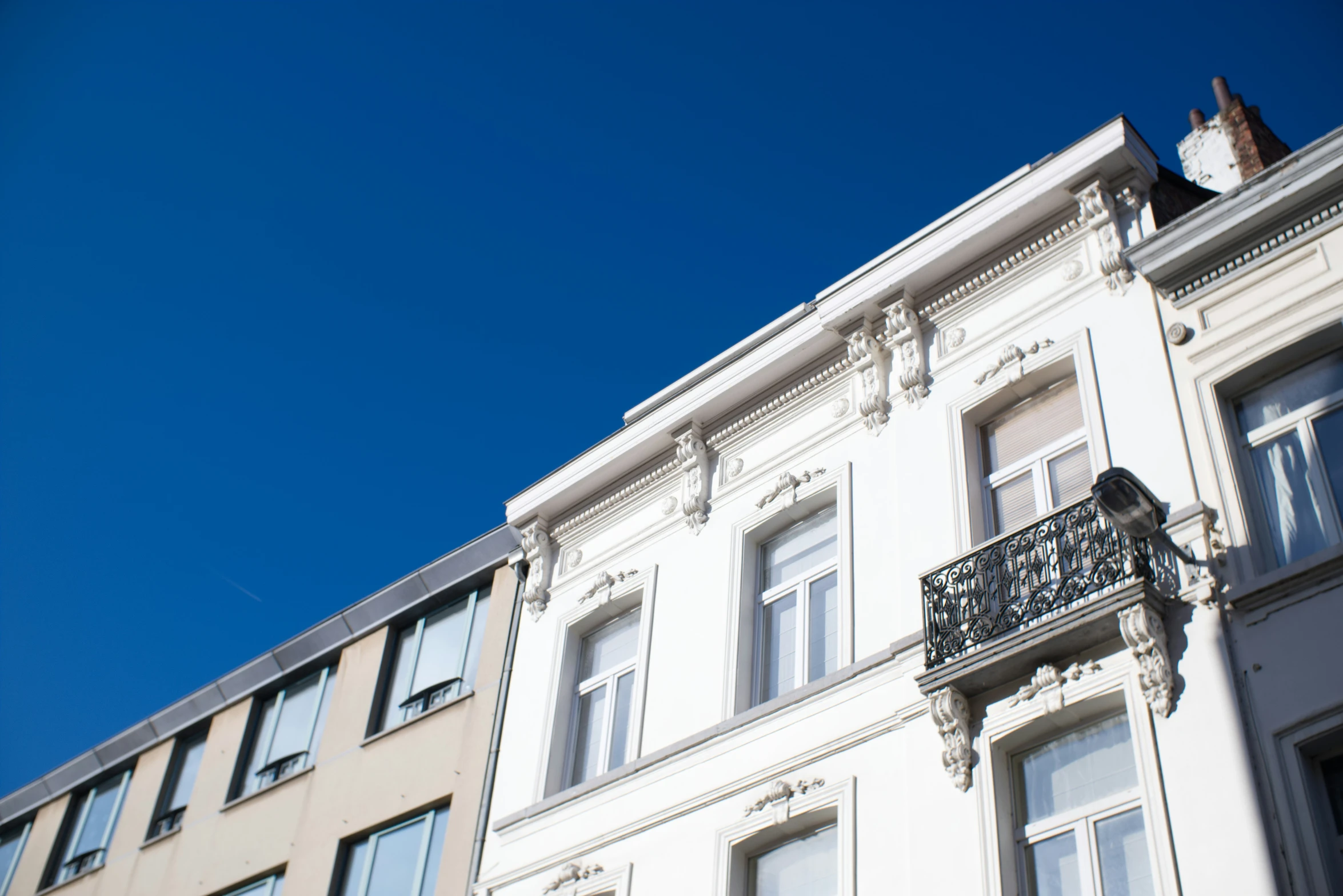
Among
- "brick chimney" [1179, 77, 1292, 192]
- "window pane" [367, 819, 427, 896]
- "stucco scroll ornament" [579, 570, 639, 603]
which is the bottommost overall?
"window pane" [367, 819, 427, 896]

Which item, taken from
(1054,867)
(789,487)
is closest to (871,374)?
(789,487)

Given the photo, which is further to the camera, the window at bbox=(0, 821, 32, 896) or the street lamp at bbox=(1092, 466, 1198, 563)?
the window at bbox=(0, 821, 32, 896)

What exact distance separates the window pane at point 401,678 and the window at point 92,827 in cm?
711

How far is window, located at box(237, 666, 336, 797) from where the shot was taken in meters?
19.7

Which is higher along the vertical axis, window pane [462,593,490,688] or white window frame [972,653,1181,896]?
window pane [462,593,490,688]

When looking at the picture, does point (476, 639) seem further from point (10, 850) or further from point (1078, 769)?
point (10, 850)

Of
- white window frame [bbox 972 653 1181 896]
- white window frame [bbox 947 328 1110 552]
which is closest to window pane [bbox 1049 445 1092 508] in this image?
white window frame [bbox 947 328 1110 552]

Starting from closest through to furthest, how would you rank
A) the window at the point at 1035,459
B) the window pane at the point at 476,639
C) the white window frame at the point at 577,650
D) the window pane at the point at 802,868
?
the window pane at the point at 802,868, the window at the point at 1035,459, the white window frame at the point at 577,650, the window pane at the point at 476,639

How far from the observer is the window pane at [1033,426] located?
1275 centimetres

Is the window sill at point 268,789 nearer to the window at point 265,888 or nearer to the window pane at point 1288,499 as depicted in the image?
the window at point 265,888

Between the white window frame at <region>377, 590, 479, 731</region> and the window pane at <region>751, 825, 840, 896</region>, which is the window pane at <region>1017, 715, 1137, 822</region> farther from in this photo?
the white window frame at <region>377, 590, 479, 731</region>

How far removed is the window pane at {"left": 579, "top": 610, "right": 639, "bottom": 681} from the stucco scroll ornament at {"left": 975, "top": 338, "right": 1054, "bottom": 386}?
5244 millimetres

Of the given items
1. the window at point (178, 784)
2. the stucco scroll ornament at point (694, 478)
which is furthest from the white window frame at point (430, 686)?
the window at point (178, 784)

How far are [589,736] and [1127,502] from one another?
801 centimetres
